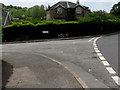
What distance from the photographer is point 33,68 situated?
914 centimetres

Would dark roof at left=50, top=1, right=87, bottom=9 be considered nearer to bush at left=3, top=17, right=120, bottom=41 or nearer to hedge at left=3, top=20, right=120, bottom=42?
bush at left=3, top=17, right=120, bottom=41

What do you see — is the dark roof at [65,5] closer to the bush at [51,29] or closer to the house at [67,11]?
the house at [67,11]

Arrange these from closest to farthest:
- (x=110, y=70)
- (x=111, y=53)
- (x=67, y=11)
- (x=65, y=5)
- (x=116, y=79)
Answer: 1. (x=116, y=79)
2. (x=110, y=70)
3. (x=111, y=53)
4. (x=67, y=11)
5. (x=65, y=5)

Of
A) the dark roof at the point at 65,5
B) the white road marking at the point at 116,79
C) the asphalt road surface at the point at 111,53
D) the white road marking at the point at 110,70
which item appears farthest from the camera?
the dark roof at the point at 65,5

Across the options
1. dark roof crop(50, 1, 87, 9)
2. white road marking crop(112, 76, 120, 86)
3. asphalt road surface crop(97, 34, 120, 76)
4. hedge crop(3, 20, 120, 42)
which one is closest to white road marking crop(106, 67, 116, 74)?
asphalt road surface crop(97, 34, 120, 76)

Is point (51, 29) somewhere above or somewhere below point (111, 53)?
above

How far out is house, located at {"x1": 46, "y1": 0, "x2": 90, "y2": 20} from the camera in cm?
6042

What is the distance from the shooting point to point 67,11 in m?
61.1

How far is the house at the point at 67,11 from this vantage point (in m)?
60.4

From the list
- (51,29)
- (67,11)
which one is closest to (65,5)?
(67,11)

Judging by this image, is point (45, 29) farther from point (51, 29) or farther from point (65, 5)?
point (65, 5)

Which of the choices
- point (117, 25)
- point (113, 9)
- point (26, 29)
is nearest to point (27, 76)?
point (26, 29)

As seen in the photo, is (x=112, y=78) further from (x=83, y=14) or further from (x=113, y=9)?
(x=113, y=9)

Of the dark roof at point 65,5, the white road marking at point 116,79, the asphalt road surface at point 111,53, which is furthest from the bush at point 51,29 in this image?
the white road marking at point 116,79
